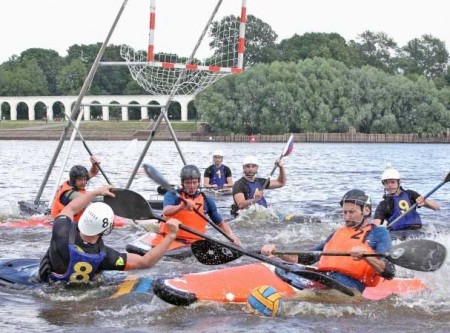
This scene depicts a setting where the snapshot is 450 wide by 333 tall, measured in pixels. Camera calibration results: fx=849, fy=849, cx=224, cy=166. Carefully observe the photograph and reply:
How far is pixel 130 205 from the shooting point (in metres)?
9.99

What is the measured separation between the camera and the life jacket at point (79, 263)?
8648 millimetres

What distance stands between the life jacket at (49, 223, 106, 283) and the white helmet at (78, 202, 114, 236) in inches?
12.9

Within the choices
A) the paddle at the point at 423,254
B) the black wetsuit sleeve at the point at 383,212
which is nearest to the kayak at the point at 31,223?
the black wetsuit sleeve at the point at 383,212

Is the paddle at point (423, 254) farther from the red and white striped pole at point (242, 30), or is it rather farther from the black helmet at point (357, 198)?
the red and white striped pole at point (242, 30)

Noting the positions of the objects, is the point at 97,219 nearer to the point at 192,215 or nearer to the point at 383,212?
the point at 192,215

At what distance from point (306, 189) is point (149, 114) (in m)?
77.0

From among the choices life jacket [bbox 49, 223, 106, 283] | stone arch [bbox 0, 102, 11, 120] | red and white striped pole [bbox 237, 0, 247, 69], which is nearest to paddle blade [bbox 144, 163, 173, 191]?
life jacket [bbox 49, 223, 106, 283]

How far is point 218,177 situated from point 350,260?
10.8 meters

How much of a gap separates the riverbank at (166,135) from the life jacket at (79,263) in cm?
5531

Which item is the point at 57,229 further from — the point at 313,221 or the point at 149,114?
the point at 149,114

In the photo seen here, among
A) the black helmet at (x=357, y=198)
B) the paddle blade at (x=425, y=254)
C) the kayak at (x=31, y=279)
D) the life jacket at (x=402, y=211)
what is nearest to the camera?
the black helmet at (x=357, y=198)

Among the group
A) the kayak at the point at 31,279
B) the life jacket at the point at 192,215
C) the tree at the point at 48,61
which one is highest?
the tree at the point at 48,61

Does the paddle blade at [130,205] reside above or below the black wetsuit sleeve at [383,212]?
above

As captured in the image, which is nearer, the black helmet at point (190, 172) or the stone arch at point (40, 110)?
the black helmet at point (190, 172)
